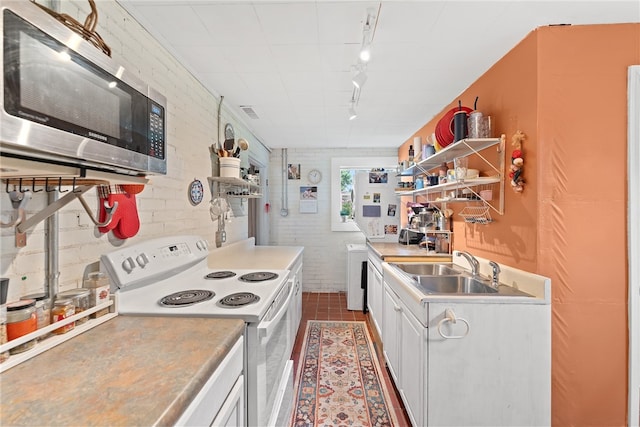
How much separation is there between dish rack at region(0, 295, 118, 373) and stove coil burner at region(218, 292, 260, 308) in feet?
1.43

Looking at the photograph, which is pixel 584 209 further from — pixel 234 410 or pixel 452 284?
pixel 234 410

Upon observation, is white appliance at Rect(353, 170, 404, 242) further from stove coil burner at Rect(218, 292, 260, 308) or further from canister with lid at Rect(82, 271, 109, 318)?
canister with lid at Rect(82, 271, 109, 318)

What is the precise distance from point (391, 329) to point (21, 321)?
2072 mm

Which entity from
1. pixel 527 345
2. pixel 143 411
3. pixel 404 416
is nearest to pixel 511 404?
pixel 527 345

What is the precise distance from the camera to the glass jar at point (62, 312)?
0.95 meters

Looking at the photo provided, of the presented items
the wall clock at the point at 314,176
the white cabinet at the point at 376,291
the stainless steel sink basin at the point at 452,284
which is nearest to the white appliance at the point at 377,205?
the white cabinet at the point at 376,291

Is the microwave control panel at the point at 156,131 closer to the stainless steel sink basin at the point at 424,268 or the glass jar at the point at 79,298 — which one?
the glass jar at the point at 79,298

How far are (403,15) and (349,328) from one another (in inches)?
115

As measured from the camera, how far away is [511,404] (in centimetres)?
146

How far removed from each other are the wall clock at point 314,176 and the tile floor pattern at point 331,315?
6.05 ft

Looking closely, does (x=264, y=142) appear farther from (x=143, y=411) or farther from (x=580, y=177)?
(x=143, y=411)

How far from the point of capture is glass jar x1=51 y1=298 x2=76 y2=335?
953 millimetres

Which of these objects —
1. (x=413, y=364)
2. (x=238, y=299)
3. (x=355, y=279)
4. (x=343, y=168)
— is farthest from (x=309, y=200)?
(x=238, y=299)

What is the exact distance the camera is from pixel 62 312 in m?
0.96
